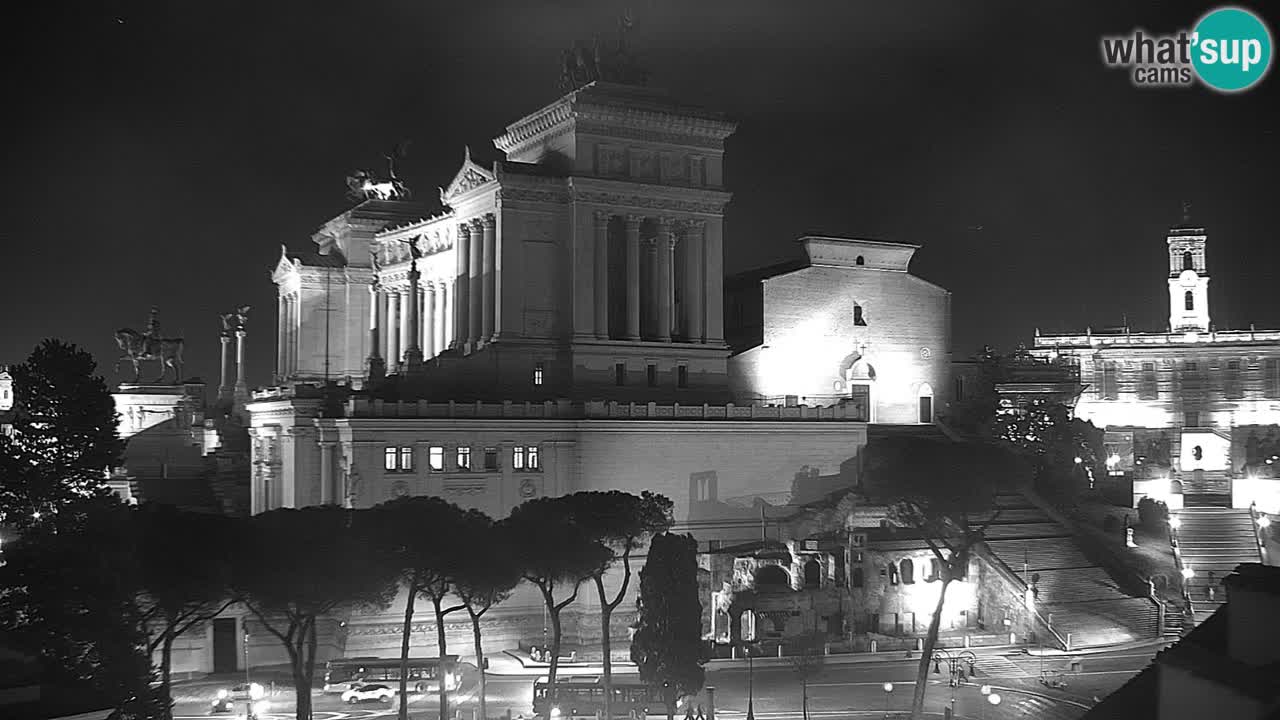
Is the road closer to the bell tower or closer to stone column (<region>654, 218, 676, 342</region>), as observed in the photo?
stone column (<region>654, 218, 676, 342</region>)

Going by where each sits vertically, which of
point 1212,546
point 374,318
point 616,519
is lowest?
point 1212,546

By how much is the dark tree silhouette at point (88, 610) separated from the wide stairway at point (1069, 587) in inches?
1826

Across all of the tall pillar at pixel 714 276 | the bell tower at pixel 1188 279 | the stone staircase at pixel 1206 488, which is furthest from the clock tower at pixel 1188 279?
the tall pillar at pixel 714 276

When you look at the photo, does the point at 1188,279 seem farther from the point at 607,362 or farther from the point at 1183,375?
the point at 607,362

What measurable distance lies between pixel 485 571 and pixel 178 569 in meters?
12.4

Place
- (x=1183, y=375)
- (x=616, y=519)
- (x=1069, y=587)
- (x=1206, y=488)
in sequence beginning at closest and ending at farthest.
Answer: (x=616, y=519)
(x=1069, y=587)
(x=1206, y=488)
(x=1183, y=375)

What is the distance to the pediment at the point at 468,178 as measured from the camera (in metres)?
81.0

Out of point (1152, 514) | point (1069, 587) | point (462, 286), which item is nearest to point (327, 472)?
point (462, 286)

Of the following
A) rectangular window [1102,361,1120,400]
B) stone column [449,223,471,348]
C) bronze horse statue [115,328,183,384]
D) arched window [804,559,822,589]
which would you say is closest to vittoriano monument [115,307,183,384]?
bronze horse statue [115,328,183,384]

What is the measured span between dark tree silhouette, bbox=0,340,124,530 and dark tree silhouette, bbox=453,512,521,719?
1756cm

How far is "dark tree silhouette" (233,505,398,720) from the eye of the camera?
161 ft

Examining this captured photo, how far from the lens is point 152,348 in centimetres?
10300

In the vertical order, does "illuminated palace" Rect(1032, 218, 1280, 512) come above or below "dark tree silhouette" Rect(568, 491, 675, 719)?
above

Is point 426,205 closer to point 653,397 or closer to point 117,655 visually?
point 653,397
